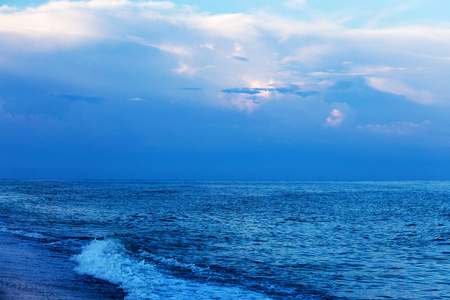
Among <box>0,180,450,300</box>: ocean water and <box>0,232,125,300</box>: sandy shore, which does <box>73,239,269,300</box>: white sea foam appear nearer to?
<box>0,180,450,300</box>: ocean water

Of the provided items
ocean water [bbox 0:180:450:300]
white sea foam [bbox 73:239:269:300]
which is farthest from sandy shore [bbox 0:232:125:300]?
white sea foam [bbox 73:239:269:300]

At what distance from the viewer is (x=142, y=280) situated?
1469 cm

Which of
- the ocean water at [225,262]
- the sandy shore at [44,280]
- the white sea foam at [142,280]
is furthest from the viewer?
the ocean water at [225,262]

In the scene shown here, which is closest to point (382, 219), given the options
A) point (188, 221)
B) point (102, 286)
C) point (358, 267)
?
point (188, 221)

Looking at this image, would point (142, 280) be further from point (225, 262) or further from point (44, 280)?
point (225, 262)

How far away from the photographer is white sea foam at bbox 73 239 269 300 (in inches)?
513

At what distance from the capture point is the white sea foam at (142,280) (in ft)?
42.7

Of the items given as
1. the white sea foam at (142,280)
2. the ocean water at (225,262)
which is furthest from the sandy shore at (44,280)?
the white sea foam at (142,280)

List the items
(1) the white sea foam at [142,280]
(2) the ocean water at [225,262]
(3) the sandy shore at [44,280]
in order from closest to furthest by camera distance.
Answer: (3) the sandy shore at [44,280]
(1) the white sea foam at [142,280]
(2) the ocean water at [225,262]

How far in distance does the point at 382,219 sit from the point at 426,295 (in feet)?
91.0

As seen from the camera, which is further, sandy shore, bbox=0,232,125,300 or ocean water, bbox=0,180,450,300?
ocean water, bbox=0,180,450,300

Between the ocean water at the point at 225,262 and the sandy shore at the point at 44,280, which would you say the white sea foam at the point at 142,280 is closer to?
the ocean water at the point at 225,262

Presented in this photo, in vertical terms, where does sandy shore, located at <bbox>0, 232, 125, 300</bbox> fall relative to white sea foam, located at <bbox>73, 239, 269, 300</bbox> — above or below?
above

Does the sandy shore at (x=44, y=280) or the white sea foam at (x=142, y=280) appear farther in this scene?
the white sea foam at (x=142, y=280)
